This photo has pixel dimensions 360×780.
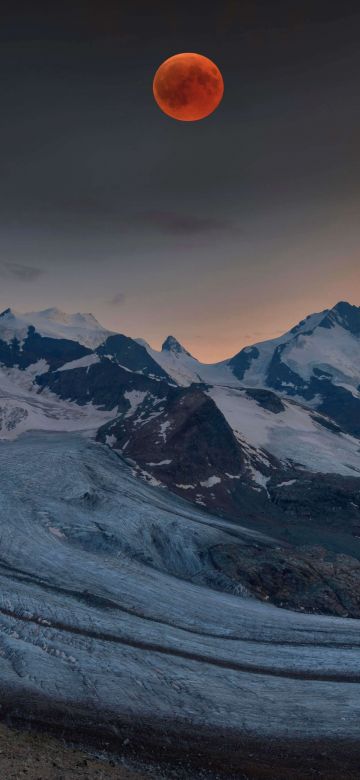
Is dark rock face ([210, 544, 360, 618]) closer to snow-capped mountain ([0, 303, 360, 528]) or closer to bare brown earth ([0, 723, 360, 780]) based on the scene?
bare brown earth ([0, 723, 360, 780])

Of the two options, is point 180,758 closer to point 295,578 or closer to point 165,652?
point 165,652

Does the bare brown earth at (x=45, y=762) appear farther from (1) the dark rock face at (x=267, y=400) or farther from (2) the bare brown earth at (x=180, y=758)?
(1) the dark rock face at (x=267, y=400)

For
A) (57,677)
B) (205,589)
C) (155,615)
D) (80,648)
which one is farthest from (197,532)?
(57,677)

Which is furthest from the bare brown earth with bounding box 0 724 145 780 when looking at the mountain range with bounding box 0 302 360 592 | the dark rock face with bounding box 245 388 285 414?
the dark rock face with bounding box 245 388 285 414

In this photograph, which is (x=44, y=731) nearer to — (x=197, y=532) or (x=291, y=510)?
(x=197, y=532)

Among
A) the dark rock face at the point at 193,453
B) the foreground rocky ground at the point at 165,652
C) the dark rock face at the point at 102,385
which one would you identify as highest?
the dark rock face at the point at 102,385

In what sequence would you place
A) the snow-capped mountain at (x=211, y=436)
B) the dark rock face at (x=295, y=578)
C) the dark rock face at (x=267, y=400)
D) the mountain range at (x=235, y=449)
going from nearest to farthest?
the dark rock face at (x=295, y=578), the mountain range at (x=235, y=449), the snow-capped mountain at (x=211, y=436), the dark rock face at (x=267, y=400)

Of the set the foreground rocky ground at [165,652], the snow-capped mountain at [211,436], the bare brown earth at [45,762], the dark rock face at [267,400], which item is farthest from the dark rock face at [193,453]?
the bare brown earth at [45,762]

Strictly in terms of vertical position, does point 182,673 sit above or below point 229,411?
below

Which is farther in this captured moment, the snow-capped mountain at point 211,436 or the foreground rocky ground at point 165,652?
the snow-capped mountain at point 211,436

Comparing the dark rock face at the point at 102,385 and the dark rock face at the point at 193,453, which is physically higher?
the dark rock face at the point at 102,385

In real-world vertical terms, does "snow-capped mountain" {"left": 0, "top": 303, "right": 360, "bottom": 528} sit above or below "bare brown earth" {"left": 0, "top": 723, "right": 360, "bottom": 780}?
above
